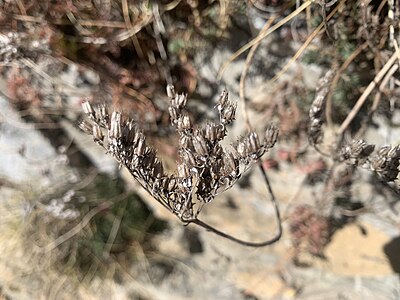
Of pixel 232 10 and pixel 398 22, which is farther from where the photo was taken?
pixel 232 10

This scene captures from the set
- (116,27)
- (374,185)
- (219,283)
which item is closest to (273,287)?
(219,283)

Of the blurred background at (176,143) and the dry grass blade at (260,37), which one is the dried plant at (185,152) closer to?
the blurred background at (176,143)

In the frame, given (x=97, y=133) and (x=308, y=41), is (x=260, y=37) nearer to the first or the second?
(x=308, y=41)

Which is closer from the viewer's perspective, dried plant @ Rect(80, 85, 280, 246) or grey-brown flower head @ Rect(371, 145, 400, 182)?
dried plant @ Rect(80, 85, 280, 246)

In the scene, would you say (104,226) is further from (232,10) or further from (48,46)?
(232,10)

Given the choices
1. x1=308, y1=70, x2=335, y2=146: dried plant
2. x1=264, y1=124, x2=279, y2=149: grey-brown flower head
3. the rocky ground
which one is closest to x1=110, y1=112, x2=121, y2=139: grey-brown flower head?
x1=264, y1=124, x2=279, y2=149: grey-brown flower head

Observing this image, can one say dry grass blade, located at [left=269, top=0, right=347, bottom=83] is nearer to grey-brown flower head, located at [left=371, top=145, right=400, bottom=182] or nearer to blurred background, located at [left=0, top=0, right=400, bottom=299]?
blurred background, located at [left=0, top=0, right=400, bottom=299]
